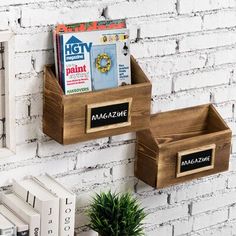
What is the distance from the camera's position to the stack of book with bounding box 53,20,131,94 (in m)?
1.99

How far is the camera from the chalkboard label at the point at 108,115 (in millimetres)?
2033

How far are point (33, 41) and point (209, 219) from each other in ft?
3.32

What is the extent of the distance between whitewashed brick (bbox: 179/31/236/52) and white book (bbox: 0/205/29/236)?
2.46 feet

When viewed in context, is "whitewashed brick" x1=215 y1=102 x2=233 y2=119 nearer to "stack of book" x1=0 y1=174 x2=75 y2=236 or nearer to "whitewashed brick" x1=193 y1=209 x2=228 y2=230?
"whitewashed brick" x1=193 y1=209 x2=228 y2=230

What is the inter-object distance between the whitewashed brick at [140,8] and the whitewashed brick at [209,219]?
30.3 inches

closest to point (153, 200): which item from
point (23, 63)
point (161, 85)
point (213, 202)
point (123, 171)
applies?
point (123, 171)

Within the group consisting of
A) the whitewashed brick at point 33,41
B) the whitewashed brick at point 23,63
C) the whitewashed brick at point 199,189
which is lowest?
the whitewashed brick at point 199,189

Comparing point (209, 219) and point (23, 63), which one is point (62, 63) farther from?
point (209, 219)

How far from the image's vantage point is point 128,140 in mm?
2301

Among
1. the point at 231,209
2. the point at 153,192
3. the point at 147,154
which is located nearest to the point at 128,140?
the point at 147,154

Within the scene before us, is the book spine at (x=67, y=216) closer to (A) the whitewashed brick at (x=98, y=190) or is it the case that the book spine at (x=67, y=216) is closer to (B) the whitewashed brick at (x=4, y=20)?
(A) the whitewashed brick at (x=98, y=190)

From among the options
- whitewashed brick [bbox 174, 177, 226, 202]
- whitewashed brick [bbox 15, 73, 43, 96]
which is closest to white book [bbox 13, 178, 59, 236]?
whitewashed brick [bbox 15, 73, 43, 96]

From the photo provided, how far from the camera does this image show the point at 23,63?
2.00 metres

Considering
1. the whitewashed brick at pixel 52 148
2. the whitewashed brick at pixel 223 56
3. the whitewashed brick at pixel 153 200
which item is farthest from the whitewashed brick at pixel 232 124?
the whitewashed brick at pixel 52 148
